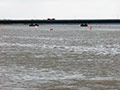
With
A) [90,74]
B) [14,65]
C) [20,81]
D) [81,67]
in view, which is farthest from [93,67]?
[20,81]

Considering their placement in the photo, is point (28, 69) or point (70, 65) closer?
→ point (28, 69)

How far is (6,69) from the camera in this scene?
24.8 metres

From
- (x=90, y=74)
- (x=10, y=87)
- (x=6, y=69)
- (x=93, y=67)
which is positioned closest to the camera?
(x=10, y=87)

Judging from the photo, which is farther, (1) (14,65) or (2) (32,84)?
(1) (14,65)

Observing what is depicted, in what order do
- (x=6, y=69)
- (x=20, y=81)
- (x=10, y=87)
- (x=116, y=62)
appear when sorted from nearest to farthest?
(x=10, y=87)
(x=20, y=81)
(x=6, y=69)
(x=116, y=62)

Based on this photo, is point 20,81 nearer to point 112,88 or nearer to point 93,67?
point 112,88

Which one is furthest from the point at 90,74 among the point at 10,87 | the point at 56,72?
the point at 10,87

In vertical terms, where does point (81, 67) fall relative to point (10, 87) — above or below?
below

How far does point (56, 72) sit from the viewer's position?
78.3 ft

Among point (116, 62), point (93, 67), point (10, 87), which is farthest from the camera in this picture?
point (116, 62)

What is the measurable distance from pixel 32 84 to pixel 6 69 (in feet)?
17.9

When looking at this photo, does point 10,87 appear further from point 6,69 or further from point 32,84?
point 6,69

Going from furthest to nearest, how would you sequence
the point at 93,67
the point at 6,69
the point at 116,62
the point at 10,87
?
1. the point at 116,62
2. the point at 93,67
3. the point at 6,69
4. the point at 10,87

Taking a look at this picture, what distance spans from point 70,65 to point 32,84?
792cm
